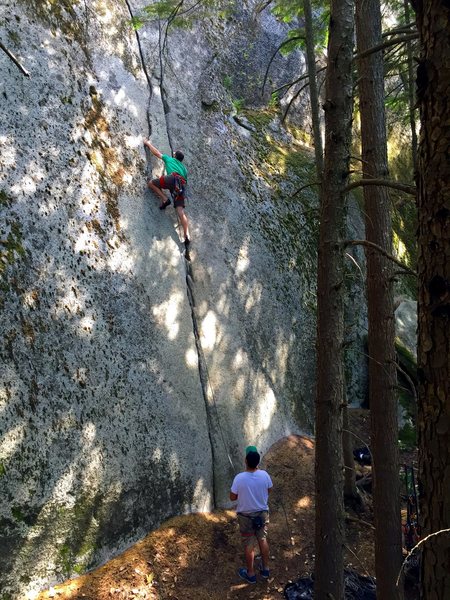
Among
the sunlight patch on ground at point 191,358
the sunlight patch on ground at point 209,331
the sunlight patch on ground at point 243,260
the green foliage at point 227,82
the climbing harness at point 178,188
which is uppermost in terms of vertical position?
the green foliage at point 227,82

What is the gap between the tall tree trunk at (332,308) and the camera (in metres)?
5.41

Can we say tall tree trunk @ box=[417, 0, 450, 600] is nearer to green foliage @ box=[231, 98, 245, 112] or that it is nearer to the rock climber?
the rock climber

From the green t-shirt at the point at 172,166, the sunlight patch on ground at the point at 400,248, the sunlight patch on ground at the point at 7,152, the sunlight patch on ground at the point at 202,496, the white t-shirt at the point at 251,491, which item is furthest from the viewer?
the sunlight patch on ground at the point at 400,248

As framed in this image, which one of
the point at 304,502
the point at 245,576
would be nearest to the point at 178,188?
the point at 304,502

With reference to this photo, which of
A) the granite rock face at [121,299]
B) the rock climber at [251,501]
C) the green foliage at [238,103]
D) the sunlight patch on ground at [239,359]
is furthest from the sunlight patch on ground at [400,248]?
the rock climber at [251,501]

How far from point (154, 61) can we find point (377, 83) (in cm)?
645

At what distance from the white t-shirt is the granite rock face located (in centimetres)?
153

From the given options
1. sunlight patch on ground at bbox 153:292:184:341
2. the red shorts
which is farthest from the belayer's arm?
sunlight patch on ground at bbox 153:292:184:341

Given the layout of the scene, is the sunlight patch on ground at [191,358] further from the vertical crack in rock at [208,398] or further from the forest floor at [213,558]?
the forest floor at [213,558]

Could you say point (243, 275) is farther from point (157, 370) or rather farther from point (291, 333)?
point (157, 370)

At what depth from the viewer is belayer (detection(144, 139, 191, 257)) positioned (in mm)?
9875

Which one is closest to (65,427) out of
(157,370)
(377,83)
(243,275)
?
(157,370)

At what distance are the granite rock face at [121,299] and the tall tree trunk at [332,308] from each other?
126 inches

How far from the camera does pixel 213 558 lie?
25.0 feet
